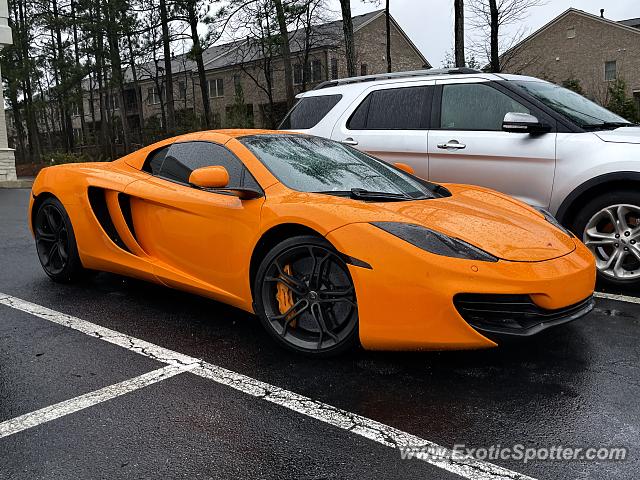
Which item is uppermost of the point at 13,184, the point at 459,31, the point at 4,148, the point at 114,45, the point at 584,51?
the point at 114,45

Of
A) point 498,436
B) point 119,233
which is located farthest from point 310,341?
point 119,233

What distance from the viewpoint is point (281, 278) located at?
3.40 metres

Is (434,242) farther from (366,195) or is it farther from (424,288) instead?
(366,195)

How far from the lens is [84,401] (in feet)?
9.31

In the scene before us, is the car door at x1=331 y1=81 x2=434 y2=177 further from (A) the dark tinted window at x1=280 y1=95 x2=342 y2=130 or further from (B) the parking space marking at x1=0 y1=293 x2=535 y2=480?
(B) the parking space marking at x1=0 y1=293 x2=535 y2=480

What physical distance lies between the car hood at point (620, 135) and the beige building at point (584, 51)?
4099cm

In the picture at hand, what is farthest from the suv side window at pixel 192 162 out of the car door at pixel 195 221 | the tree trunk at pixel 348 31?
the tree trunk at pixel 348 31

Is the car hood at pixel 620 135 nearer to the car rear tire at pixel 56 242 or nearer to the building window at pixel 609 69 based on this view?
the car rear tire at pixel 56 242

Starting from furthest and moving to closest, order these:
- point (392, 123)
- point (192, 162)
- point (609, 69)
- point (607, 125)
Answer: point (609, 69) < point (392, 123) < point (607, 125) < point (192, 162)

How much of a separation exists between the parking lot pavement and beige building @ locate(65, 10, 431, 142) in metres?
30.1

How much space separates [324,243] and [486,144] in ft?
8.88

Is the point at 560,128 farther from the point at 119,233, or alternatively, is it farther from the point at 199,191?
the point at 119,233

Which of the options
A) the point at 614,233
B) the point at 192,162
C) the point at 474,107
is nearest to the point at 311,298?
the point at 192,162

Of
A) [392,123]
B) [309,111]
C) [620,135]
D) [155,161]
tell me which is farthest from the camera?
[309,111]
